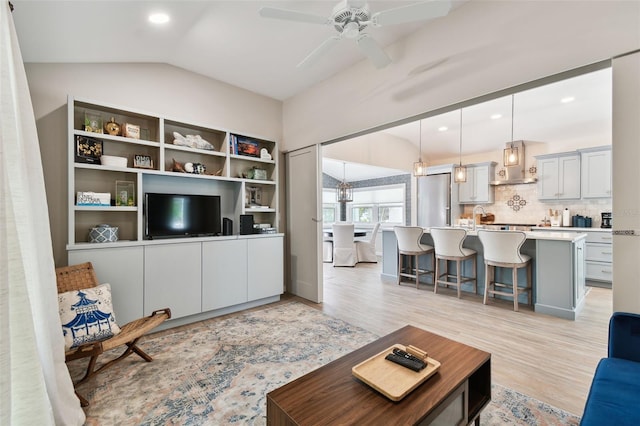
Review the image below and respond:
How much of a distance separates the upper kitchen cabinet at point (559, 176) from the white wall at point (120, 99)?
18.2 ft

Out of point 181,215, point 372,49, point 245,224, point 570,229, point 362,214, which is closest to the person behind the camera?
point 372,49

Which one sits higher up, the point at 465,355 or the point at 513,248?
the point at 513,248

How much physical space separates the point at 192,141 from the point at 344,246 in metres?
4.23

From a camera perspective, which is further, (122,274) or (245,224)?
(245,224)

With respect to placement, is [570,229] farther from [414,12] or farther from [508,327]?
[414,12]

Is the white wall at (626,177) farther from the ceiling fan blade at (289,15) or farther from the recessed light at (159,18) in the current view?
the recessed light at (159,18)

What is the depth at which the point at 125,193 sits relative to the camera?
3023 mm

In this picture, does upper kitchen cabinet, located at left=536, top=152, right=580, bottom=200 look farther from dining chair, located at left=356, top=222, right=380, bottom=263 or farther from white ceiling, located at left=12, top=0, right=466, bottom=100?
white ceiling, located at left=12, top=0, right=466, bottom=100

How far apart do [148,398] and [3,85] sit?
192 centimetres

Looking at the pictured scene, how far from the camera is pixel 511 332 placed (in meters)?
2.93

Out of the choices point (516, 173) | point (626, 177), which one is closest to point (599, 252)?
point (516, 173)

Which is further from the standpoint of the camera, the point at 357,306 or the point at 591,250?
the point at 591,250

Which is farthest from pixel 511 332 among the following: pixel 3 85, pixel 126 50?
pixel 126 50

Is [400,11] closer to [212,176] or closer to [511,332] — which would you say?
[212,176]
